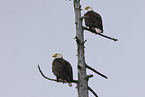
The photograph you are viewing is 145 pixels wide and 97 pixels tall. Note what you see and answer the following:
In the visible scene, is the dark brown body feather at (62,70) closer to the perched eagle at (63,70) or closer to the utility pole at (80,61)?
the perched eagle at (63,70)

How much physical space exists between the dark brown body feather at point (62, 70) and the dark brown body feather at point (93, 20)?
1.40 m

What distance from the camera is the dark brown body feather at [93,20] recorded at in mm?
6756

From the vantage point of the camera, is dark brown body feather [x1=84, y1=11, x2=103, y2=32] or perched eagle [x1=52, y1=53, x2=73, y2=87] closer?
perched eagle [x1=52, y1=53, x2=73, y2=87]

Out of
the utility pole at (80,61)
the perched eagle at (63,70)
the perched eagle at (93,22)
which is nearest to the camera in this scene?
the utility pole at (80,61)

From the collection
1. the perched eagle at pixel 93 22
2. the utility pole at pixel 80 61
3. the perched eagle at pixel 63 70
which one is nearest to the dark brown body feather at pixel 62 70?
the perched eagle at pixel 63 70

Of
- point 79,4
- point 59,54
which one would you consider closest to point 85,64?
point 79,4

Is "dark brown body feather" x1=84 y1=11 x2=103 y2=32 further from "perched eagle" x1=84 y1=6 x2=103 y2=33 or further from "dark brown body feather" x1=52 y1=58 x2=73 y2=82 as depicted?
"dark brown body feather" x1=52 y1=58 x2=73 y2=82

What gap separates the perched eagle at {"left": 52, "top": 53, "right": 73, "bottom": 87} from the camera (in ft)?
20.3

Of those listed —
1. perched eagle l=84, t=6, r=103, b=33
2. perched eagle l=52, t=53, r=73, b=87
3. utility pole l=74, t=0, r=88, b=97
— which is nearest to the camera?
utility pole l=74, t=0, r=88, b=97

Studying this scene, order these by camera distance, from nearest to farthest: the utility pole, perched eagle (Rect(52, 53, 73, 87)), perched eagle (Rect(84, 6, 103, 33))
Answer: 1. the utility pole
2. perched eagle (Rect(52, 53, 73, 87))
3. perched eagle (Rect(84, 6, 103, 33))

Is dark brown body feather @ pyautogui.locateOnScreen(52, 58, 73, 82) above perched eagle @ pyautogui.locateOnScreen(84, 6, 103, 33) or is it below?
below

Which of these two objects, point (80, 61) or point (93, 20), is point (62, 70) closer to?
point (80, 61)

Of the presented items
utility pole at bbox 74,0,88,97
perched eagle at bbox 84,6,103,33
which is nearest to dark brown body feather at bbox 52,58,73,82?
utility pole at bbox 74,0,88,97

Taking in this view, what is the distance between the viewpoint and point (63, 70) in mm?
6426
